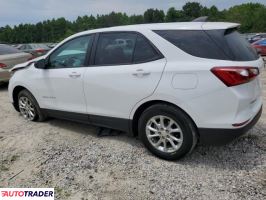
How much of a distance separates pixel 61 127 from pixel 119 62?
1903 mm

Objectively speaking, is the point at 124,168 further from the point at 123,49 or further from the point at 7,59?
the point at 7,59

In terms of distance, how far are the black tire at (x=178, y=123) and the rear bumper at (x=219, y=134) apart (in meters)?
0.11

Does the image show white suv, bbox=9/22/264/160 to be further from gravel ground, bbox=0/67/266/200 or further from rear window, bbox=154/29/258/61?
gravel ground, bbox=0/67/266/200

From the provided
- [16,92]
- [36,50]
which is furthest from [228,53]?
[36,50]

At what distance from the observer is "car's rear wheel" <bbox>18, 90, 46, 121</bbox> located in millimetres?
5621

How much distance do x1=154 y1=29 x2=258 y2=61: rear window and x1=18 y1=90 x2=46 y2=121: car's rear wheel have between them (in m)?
2.79

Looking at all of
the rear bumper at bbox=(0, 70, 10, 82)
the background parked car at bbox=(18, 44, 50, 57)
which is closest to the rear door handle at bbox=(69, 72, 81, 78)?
the rear bumper at bbox=(0, 70, 10, 82)

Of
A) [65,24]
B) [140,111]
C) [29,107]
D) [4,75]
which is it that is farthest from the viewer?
[65,24]

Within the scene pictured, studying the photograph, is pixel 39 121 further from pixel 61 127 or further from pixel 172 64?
pixel 172 64

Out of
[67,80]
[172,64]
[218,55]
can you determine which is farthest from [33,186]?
[218,55]

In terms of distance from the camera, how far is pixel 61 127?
5.51 metres

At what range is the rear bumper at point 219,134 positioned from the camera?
3600mm

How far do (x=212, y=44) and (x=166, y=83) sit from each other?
683mm

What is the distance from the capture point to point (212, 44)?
11.9 feet
